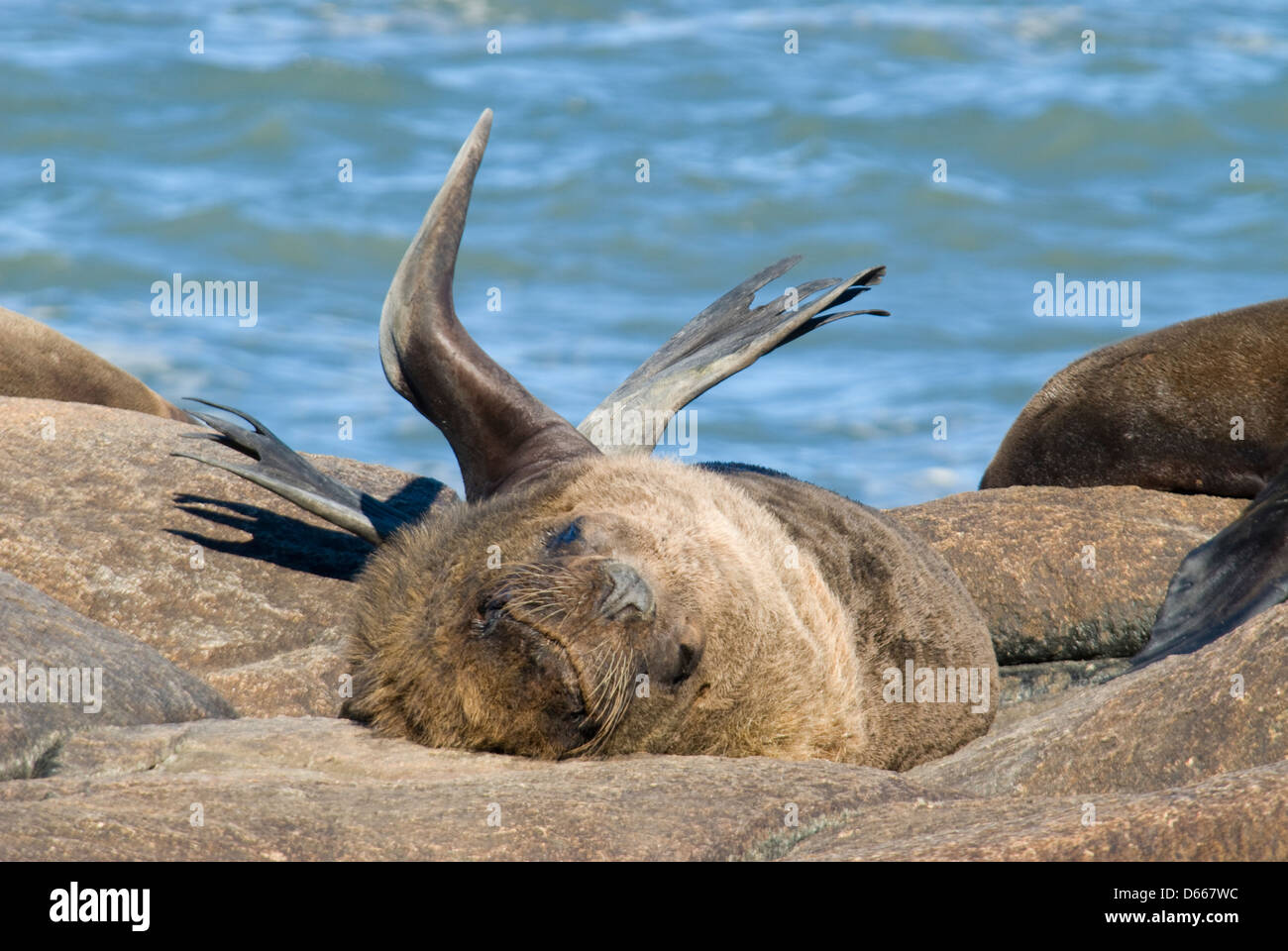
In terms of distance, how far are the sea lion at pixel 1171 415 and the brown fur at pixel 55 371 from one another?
4.85 meters

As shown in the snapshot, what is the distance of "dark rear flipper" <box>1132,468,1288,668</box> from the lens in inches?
178

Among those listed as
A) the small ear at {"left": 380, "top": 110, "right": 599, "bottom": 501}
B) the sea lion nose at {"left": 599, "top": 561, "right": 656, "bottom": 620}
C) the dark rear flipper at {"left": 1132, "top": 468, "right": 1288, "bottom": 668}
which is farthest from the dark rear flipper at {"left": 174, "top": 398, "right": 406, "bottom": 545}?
the dark rear flipper at {"left": 1132, "top": 468, "right": 1288, "bottom": 668}

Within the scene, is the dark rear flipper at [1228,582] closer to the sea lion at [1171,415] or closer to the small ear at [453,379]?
the sea lion at [1171,415]

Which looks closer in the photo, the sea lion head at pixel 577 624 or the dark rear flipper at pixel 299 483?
the sea lion head at pixel 577 624

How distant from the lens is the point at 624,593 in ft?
11.3

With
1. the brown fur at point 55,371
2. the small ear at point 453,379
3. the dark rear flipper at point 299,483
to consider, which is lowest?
the dark rear flipper at point 299,483

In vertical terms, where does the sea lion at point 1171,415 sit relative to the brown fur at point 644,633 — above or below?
above

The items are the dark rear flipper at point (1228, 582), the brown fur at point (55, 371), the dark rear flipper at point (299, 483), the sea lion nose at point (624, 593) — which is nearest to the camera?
the sea lion nose at point (624, 593)

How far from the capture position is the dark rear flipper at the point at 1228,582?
178 inches

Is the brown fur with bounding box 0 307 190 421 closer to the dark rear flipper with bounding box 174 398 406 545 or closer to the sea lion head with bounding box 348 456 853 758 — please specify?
the dark rear flipper with bounding box 174 398 406 545

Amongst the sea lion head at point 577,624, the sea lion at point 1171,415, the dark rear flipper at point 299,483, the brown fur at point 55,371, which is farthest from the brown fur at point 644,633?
the brown fur at point 55,371

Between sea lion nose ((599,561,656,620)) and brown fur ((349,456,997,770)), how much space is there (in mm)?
23

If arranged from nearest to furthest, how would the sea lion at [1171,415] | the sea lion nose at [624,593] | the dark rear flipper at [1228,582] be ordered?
the sea lion nose at [624,593] < the dark rear flipper at [1228,582] < the sea lion at [1171,415]
